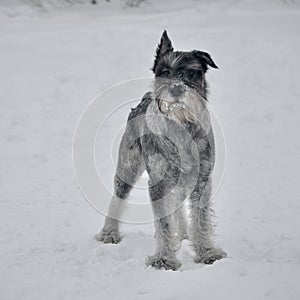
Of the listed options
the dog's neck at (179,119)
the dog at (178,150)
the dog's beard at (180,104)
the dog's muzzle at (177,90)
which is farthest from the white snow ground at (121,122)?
the dog's muzzle at (177,90)

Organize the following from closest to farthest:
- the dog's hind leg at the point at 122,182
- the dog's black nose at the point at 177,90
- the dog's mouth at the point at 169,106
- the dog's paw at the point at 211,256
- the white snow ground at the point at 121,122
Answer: the white snow ground at the point at 121,122 < the dog's black nose at the point at 177,90 < the dog's mouth at the point at 169,106 < the dog's paw at the point at 211,256 < the dog's hind leg at the point at 122,182

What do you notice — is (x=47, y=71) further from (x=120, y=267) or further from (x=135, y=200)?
(x=120, y=267)

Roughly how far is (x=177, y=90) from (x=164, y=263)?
1874 millimetres

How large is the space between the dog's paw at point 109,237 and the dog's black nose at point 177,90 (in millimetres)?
2209

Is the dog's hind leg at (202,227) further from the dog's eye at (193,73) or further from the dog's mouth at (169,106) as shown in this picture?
the dog's eye at (193,73)

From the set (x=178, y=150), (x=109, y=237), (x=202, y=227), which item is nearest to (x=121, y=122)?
(x=109, y=237)

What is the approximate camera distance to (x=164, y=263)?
6.48 meters

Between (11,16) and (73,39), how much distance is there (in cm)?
287

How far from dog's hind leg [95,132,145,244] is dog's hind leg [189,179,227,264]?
3.17 ft

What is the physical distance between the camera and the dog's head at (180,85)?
6.16m

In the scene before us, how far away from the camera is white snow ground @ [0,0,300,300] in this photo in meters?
5.97

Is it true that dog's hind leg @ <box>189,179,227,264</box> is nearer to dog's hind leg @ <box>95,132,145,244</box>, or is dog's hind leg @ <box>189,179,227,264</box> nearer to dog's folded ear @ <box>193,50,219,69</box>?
dog's hind leg @ <box>95,132,145,244</box>

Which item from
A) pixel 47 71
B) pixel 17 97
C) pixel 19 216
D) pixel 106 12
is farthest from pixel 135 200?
pixel 106 12

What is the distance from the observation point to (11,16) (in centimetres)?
1766
